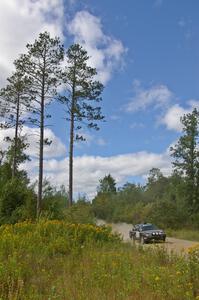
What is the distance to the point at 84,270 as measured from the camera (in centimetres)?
970

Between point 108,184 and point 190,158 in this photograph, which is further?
point 108,184

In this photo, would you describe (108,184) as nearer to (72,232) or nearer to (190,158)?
(190,158)

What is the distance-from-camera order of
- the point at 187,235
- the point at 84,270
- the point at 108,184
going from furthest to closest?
the point at 108,184 → the point at 187,235 → the point at 84,270

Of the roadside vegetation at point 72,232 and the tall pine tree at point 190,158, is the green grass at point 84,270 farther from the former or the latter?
the tall pine tree at point 190,158

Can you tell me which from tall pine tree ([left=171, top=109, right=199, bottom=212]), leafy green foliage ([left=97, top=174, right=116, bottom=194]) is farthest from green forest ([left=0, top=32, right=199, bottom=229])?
leafy green foliage ([left=97, top=174, right=116, bottom=194])

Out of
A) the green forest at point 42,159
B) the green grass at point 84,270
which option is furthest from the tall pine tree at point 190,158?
the green grass at point 84,270

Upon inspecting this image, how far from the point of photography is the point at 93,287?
26.5 feet

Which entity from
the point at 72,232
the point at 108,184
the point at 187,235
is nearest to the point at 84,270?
the point at 72,232

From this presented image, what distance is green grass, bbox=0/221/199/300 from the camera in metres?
7.49

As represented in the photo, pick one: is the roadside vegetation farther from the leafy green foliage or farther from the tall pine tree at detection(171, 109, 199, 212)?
the leafy green foliage

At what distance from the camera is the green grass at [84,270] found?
7488mm

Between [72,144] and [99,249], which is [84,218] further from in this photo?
[99,249]

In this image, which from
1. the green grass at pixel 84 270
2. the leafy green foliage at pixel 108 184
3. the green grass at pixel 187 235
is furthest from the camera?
the leafy green foliage at pixel 108 184

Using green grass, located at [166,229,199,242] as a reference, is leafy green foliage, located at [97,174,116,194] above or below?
above
